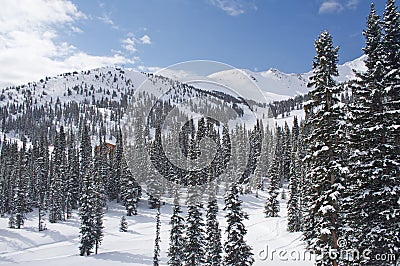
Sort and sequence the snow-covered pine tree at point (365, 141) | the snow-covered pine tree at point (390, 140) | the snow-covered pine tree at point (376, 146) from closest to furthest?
1. the snow-covered pine tree at point (390, 140)
2. the snow-covered pine tree at point (376, 146)
3. the snow-covered pine tree at point (365, 141)

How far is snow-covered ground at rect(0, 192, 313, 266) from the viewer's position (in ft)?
139

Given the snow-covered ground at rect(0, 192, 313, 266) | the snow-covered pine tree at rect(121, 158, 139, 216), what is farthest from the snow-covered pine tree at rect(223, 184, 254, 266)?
the snow-covered pine tree at rect(121, 158, 139, 216)

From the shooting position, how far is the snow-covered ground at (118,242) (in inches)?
1670

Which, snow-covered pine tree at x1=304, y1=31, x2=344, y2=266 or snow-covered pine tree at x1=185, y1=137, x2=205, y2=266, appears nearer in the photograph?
snow-covered pine tree at x1=304, y1=31, x2=344, y2=266

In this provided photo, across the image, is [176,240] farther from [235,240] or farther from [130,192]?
[130,192]

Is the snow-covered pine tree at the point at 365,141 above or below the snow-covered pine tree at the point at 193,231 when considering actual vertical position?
above

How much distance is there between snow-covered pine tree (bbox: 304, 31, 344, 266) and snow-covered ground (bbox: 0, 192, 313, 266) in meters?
21.8

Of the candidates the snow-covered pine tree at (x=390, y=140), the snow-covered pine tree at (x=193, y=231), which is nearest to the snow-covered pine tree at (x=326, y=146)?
the snow-covered pine tree at (x=390, y=140)

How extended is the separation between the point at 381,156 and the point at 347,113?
2912 millimetres

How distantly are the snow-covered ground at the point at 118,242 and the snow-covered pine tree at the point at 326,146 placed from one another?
71.5 feet

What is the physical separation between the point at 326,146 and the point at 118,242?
5029 cm

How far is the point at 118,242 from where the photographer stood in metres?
56.6

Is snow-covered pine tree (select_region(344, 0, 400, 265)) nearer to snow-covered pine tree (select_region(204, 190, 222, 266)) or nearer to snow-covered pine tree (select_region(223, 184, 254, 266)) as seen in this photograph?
snow-covered pine tree (select_region(223, 184, 254, 266))

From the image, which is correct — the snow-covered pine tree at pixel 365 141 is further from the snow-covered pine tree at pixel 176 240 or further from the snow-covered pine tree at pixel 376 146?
the snow-covered pine tree at pixel 176 240
